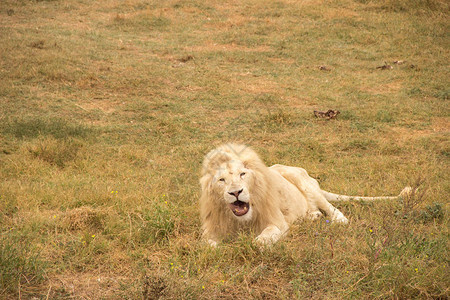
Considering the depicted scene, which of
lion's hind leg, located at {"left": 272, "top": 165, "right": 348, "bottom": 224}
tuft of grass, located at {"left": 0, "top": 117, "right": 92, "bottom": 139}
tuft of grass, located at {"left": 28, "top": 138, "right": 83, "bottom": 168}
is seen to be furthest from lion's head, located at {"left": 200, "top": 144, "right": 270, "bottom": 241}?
tuft of grass, located at {"left": 0, "top": 117, "right": 92, "bottom": 139}

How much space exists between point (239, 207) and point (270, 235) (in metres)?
0.37

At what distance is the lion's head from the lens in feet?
12.8

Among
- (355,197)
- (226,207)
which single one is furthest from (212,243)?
(355,197)

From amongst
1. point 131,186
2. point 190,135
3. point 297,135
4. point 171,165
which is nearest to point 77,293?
point 131,186

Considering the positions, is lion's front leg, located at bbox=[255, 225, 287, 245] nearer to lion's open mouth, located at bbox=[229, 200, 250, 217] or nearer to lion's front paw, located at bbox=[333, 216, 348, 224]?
lion's open mouth, located at bbox=[229, 200, 250, 217]

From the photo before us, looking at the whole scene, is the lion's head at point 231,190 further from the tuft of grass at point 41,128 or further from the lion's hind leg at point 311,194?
the tuft of grass at point 41,128

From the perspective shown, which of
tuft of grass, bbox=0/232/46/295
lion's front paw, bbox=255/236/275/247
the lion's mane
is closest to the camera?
tuft of grass, bbox=0/232/46/295

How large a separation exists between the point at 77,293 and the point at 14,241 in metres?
0.84

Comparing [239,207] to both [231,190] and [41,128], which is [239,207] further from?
[41,128]

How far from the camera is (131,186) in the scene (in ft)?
18.2

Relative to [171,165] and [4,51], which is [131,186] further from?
[4,51]

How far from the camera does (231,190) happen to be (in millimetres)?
3789

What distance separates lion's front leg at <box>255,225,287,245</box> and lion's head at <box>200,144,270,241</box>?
0.52 feet

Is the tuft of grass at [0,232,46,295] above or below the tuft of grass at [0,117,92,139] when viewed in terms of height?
above
